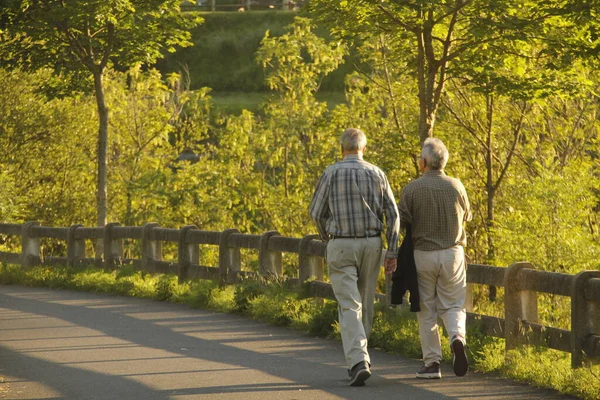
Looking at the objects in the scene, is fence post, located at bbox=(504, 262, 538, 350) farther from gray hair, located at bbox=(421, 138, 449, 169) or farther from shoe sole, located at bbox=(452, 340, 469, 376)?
gray hair, located at bbox=(421, 138, 449, 169)

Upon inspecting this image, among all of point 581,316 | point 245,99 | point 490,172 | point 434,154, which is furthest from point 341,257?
point 245,99

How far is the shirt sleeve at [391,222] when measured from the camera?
9656mm

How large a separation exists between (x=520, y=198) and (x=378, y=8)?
8937 millimetres

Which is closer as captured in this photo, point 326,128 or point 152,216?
point 326,128

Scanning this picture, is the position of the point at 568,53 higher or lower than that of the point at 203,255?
higher

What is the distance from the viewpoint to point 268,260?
52.5 feet

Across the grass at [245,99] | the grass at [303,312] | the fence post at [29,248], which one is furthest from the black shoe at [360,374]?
the grass at [245,99]

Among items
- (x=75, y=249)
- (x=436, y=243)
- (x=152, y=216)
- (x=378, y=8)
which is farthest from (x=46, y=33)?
(x=152, y=216)

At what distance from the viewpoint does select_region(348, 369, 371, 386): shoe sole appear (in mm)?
9359

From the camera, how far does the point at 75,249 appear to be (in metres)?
22.8

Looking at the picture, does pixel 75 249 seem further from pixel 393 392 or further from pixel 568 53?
pixel 393 392

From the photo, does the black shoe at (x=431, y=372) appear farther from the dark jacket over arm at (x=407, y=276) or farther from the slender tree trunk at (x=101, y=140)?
Answer: the slender tree trunk at (x=101, y=140)

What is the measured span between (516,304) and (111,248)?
12.4 metres

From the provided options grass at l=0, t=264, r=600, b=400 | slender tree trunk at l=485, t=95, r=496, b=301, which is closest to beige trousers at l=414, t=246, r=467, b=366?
grass at l=0, t=264, r=600, b=400
